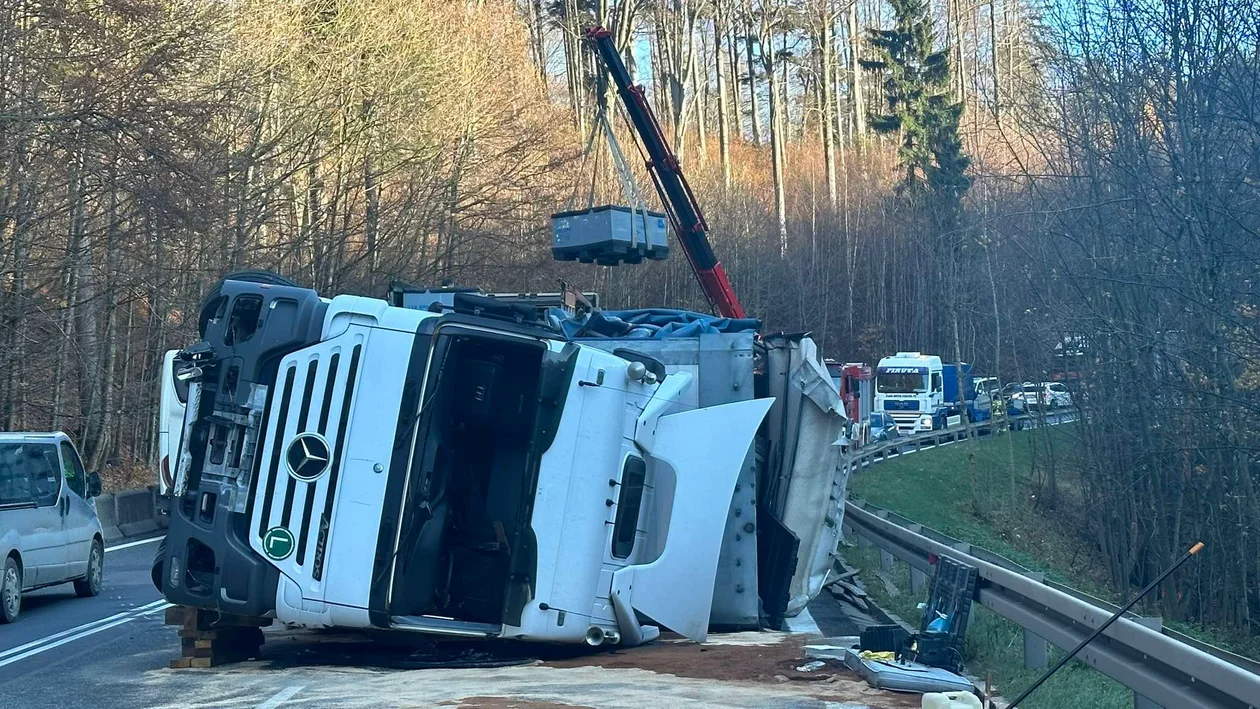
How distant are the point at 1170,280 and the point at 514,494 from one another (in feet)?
39.5

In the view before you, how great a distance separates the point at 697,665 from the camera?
8422 millimetres

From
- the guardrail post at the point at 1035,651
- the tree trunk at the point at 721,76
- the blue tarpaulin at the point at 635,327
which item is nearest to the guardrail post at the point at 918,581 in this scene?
the blue tarpaulin at the point at 635,327

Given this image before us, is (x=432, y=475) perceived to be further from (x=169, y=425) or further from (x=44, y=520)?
(x=44, y=520)

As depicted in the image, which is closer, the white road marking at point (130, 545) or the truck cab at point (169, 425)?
the truck cab at point (169, 425)

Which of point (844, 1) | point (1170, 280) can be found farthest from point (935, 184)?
point (1170, 280)

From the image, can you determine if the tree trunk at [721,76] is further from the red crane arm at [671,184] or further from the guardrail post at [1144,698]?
the guardrail post at [1144,698]

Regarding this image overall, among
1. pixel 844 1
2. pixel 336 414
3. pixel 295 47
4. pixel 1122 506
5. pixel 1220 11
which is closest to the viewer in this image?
pixel 336 414

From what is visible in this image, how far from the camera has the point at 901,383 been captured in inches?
1933

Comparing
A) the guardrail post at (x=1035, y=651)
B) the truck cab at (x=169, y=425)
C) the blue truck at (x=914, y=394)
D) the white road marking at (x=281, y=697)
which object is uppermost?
the blue truck at (x=914, y=394)

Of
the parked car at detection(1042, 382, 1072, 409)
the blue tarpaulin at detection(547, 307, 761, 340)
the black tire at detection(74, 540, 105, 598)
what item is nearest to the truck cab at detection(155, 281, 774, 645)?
the blue tarpaulin at detection(547, 307, 761, 340)

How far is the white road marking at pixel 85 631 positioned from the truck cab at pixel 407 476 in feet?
8.33

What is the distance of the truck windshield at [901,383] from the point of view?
48781mm

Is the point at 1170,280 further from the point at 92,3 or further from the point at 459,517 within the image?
the point at 92,3

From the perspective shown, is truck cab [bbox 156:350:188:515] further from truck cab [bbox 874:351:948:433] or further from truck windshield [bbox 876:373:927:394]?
truck windshield [bbox 876:373:927:394]
